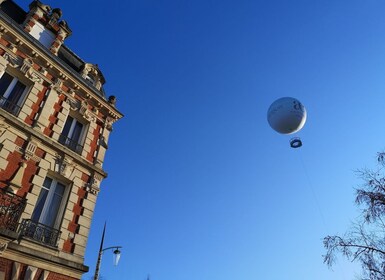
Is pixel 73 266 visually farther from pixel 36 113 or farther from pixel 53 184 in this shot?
pixel 36 113

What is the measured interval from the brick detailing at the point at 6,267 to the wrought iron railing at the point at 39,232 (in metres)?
0.75

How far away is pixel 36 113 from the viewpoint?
1117 centimetres

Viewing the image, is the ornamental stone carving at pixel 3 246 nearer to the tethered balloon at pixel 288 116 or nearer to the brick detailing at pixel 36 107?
the brick detailing at pixel 36 107

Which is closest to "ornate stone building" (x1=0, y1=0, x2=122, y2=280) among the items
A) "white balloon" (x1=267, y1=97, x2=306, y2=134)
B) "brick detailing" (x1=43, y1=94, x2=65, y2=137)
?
"brick detailing" (x1=43, y1=94, x2=65, y2=137)

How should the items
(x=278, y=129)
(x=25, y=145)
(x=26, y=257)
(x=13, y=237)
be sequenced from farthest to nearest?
(x=278, y=129) < (x=25, y=145) < (x=26, y=257) < (x=13, y=237)

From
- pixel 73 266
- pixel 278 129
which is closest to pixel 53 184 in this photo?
pixel 73 266

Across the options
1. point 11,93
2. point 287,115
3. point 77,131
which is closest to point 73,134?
point 77,131

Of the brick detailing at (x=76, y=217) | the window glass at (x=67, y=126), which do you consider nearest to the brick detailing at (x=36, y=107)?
the window glass at (x=67, y=126)

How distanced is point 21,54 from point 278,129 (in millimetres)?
10685

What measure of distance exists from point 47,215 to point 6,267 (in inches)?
84.6

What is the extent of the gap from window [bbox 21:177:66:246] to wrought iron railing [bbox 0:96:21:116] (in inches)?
101

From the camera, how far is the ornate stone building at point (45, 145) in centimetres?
914

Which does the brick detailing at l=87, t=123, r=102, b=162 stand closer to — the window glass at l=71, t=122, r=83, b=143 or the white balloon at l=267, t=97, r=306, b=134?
the window glass at l=71, t=122, r=83, b=143

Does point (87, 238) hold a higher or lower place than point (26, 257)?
higher
